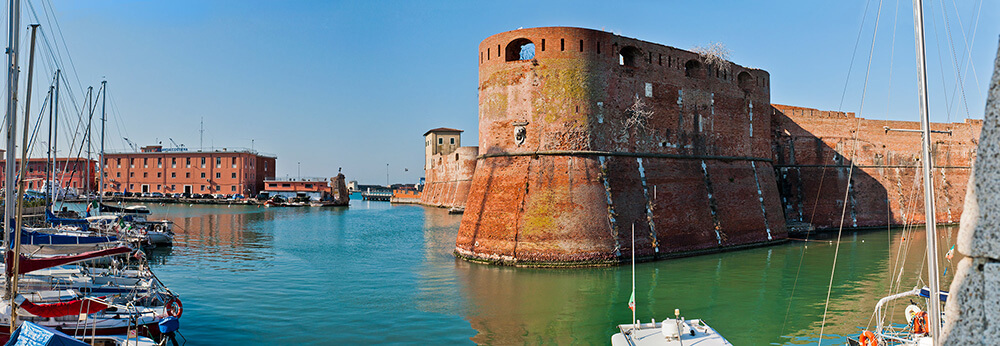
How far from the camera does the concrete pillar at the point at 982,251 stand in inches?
83.8

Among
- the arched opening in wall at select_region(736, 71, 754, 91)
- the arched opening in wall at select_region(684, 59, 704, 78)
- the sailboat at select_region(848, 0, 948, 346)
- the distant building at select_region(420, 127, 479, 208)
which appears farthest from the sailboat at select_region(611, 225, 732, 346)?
the distant building at select_region(420, 127, 479, 208)

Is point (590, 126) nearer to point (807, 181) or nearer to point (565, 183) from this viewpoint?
point (565, 183)

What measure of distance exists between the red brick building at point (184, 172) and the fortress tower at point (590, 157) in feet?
212

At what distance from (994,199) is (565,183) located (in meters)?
19.9

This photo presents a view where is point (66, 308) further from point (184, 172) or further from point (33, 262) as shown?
point (184, 172)

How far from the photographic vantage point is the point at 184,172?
266ft

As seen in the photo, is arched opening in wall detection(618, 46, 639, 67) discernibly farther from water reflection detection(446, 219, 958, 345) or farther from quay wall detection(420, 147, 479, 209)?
quay wall detection(420, 147, 479, 209)

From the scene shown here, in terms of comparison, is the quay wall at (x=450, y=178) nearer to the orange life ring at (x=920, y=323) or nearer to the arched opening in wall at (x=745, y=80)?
the arched opening in wall at (x=745, y=80)

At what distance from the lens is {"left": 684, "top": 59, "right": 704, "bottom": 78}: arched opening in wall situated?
27125mm

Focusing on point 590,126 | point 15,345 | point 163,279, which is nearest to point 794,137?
point 590,126

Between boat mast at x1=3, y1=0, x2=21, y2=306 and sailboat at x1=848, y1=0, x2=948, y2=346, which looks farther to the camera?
boat mast at x1=3, y1=0, x2=21, y2=306

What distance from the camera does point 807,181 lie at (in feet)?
124

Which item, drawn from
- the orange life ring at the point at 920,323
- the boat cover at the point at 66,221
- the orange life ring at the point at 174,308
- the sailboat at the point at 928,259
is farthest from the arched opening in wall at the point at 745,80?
the boat cover at the point at 66,221

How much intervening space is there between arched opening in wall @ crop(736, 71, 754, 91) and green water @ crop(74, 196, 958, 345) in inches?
333
